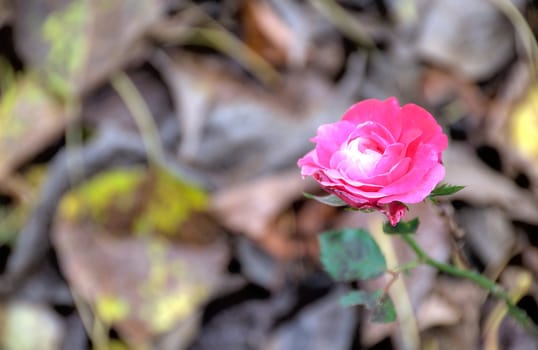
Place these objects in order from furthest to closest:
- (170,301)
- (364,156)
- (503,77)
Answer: (503,77) < (170,301) < (364,156)

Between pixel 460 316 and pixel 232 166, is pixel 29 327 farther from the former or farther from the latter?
pixel 460 316

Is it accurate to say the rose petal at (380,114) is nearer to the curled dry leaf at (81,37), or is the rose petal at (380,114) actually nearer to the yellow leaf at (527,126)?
the yellow leaf at (527,126)

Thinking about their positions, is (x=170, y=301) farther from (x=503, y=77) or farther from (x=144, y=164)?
(x=503, y=77)

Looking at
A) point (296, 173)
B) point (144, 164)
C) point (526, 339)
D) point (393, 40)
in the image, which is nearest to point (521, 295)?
point (526, 339)

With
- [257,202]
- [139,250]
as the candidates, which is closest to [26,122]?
[139,250]

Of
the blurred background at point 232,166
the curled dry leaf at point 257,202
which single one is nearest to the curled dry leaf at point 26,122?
the blurred background at point 232,166

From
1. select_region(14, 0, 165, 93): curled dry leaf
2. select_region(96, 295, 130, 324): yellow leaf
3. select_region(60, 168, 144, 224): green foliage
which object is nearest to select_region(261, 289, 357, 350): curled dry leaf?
select_region(96, 295, 130, 324): yellow leaf
